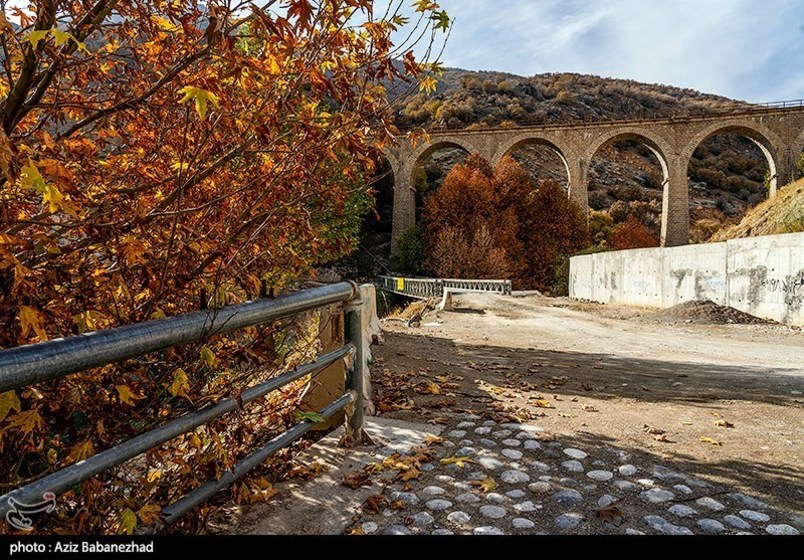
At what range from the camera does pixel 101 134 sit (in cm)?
255

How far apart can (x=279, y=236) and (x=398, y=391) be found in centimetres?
207

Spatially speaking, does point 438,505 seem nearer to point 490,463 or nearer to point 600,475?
point 490,463

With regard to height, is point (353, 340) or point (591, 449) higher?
point (353, 340)

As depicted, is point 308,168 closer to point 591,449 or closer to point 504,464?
point 504,464

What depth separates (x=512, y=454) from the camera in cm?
282

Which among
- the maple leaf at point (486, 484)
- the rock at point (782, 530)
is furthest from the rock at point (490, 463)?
the rock at point (782, 530)

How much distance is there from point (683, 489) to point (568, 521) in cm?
69

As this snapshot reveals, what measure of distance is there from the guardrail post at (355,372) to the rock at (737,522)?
5.70 feet

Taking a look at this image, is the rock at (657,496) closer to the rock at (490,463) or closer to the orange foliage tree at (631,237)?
the rock at (490,463)

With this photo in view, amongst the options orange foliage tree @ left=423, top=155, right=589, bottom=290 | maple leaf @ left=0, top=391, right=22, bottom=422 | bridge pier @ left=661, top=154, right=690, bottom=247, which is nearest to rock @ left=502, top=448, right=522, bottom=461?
maple leaf @ left=0, top=391, right=22, bottom=422

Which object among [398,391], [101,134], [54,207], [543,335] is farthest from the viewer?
[543,335]
